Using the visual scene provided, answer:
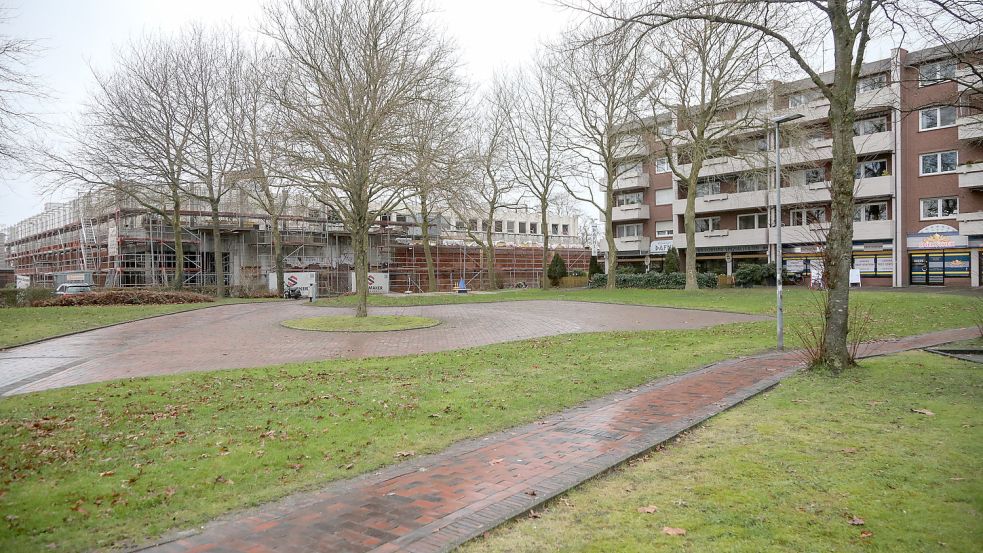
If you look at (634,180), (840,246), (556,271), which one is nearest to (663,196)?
(634,180)

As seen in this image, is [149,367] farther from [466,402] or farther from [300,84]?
[300,84]

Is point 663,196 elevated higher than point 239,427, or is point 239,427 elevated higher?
point 663,196

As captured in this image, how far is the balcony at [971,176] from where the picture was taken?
3234 cm

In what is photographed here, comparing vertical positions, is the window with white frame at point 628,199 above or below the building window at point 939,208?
above

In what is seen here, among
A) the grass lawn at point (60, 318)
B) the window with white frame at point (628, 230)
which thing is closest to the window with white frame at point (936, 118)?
the window with white frame at point (628, 230)

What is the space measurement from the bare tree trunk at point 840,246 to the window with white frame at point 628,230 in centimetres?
4354

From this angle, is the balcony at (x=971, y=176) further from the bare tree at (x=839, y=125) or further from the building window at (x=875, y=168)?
the bare tree at (x=839, y=125)

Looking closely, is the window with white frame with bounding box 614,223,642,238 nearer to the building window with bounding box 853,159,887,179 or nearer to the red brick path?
the building window with bounding box 853,159,887,179

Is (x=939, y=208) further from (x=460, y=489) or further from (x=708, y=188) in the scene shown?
(x=460, y=489)

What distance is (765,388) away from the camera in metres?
8.27

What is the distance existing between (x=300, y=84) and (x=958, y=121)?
35.9 meters

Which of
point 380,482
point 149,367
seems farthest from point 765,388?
point 149,367

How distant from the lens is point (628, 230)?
176ft

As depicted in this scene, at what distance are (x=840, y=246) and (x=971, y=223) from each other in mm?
32144
